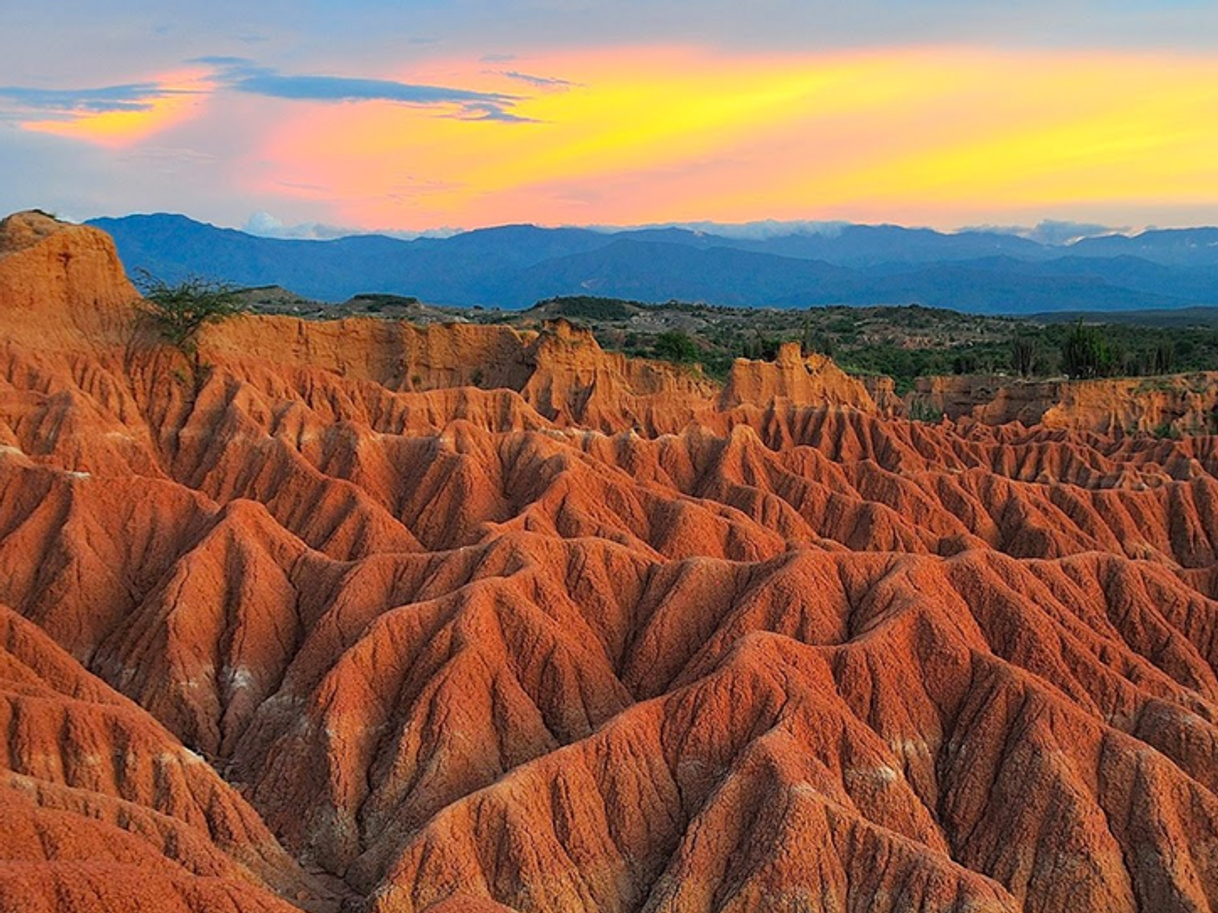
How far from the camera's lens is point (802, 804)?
96.3 feet

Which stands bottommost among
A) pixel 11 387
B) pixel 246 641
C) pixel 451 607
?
pixel 246 641

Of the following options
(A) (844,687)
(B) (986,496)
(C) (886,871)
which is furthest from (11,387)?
(B) (986,496)

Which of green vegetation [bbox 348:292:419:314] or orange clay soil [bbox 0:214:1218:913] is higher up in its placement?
green vegetation [bbox 348:292:419:314]

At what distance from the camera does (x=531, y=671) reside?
38875 mm

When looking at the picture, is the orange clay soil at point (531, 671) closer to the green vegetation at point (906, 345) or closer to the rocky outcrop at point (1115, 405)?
the rocky outcrop at point (1115, 405)

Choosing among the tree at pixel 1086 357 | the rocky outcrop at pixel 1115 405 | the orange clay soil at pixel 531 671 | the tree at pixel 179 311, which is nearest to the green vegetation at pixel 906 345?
the tree at pixel 1086 357

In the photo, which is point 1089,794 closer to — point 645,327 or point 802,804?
point 802,804

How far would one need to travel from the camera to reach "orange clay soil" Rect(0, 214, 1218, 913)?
1152 inches

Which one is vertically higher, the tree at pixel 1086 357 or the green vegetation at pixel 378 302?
the tree at pixel 1086 357

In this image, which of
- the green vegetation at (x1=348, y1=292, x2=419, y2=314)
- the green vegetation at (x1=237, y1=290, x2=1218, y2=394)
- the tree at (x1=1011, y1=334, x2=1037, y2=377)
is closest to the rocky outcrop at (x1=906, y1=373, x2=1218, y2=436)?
the green vegetation at (x1=237, y1=290, x2=1218, y2=394)

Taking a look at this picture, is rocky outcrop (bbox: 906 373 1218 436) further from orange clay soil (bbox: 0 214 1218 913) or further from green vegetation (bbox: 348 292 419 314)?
green vegetation (bbox: 348 292 419 314)

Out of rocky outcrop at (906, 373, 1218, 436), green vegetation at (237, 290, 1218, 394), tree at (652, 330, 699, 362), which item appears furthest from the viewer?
green vegetation at (237, 290, 1218, 394)

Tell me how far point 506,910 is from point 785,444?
60947 millimetres

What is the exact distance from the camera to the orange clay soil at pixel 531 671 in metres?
29.3
